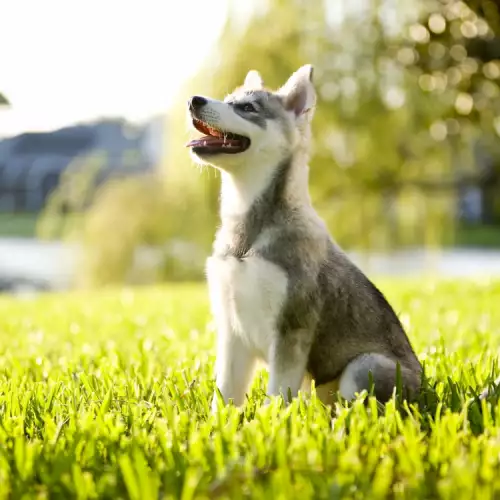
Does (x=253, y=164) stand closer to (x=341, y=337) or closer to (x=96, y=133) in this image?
(x=341, y=337)

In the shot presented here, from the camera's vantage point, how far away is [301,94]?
3.18 m

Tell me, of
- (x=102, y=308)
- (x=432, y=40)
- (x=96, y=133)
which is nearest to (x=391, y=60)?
(x=432, y=40)

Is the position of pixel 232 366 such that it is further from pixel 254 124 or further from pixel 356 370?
pixel 254 124

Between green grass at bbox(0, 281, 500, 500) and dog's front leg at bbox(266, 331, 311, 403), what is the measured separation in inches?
3.4

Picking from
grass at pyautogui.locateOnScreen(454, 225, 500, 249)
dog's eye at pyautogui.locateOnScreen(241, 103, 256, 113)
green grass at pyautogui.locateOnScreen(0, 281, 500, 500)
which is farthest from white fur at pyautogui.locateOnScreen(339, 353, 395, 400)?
grass at pyautogui.locateOnScreen(454, 225, 500, 249)

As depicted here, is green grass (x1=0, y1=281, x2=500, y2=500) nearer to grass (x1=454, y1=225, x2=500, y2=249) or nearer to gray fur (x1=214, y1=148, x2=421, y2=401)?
gray fur (x1=214, y1=148, x2=421, y2=401)

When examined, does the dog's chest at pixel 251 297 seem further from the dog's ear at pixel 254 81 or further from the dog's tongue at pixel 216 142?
the dog's ear at pixel 254 81

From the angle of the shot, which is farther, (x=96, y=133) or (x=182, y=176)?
(x=96, y=133)

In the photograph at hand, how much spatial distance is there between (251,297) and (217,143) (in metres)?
0.64

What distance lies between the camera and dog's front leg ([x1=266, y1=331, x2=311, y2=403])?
9.38 ft

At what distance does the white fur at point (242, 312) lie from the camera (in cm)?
288

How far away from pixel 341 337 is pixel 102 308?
5.56 meters

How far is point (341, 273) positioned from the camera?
3059 mm

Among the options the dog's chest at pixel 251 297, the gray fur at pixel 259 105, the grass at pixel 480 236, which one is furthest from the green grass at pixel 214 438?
the grass at pixel 480 236
